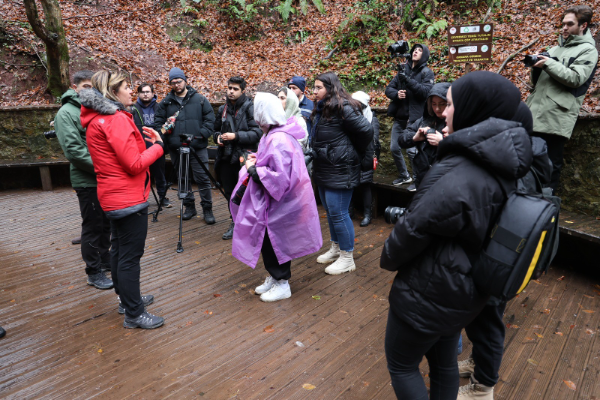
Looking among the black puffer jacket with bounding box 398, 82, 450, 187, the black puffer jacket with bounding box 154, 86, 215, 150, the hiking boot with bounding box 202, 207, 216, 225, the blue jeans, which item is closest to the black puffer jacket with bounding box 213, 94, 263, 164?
the black puffer jacket with bounding box 154, 86, 215, 150

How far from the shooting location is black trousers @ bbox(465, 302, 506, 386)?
2260 millimetres

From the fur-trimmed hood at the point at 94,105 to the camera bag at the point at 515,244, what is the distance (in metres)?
2.58

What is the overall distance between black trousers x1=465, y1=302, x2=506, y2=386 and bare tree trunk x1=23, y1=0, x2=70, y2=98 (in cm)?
1001

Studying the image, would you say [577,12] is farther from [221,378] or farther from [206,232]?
[206,232]

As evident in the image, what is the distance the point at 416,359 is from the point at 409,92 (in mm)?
4307

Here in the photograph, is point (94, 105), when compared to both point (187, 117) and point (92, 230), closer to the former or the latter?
point (92, 230)

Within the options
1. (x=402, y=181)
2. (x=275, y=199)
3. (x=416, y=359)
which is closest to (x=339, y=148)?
(x=275, y=199)

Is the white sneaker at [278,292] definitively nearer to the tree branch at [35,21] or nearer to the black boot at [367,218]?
the black boot at [367,218]

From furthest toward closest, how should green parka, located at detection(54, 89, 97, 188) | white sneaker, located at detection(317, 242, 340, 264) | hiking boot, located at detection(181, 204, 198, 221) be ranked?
hiking boot, located at detection(181, 204, 198, 221) → white sneaker, located at detection(317, 242, 340, 264) → green parka, located at detection(54, 89, 97, 188)

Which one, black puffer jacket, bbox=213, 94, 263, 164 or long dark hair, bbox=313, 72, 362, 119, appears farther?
black puffer jacket, bbox=213, 94, 263, 164

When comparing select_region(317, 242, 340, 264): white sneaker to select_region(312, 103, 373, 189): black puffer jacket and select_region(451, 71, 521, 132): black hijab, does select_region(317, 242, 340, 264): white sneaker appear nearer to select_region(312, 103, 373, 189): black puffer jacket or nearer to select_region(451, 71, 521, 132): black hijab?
select_region(312, 103, 373, 189): black puffer jacket

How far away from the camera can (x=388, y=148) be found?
6441 mm

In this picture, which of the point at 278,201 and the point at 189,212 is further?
the point at 189,212

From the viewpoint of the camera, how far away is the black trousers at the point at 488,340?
2.26 m
